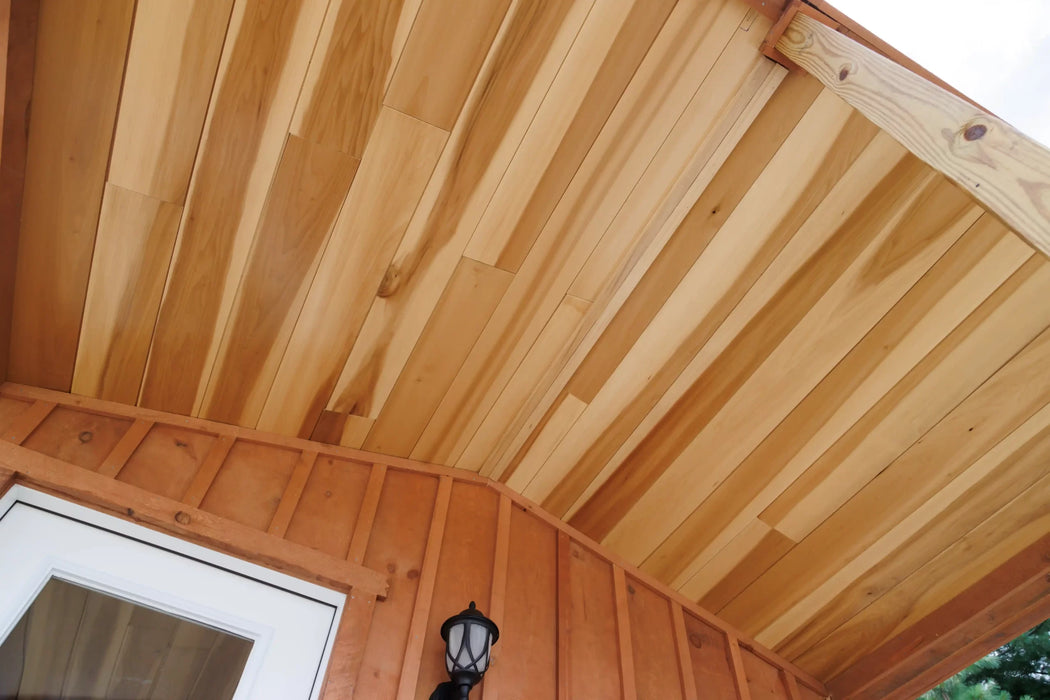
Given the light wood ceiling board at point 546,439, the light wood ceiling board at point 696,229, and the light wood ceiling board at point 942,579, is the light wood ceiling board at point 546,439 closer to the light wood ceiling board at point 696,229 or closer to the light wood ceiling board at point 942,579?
the light wood ceiling board at point 696,229

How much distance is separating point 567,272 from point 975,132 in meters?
1.12

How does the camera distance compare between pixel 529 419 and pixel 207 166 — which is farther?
pixel 529 419

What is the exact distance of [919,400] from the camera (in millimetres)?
1934

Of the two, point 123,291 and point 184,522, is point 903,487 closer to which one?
point 184,522

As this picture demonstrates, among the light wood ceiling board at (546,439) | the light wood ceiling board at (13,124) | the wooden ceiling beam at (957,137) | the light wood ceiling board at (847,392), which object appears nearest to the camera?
the wooden ceiling beam at (957,137)

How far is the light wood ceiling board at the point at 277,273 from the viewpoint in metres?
1.69

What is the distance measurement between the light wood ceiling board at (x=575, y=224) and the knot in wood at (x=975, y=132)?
0.78 meters

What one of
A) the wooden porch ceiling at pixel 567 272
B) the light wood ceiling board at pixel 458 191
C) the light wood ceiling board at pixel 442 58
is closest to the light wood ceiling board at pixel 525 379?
the wooden porch ceiling at pixel 567 272

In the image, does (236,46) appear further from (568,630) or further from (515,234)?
(568,630)

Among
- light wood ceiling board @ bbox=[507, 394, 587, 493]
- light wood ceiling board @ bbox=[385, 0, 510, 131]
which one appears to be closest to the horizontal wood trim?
light wood ceiling board @ bbox=[507, 394, 587, 493]

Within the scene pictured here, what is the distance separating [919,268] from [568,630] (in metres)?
1.46

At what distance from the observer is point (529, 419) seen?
227cm

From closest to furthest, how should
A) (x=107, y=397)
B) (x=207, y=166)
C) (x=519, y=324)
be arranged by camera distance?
(x=207, y=166), (x=107, y=397), (x=519, y=324)

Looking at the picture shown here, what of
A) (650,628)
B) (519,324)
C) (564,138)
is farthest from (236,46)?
(650,628)
